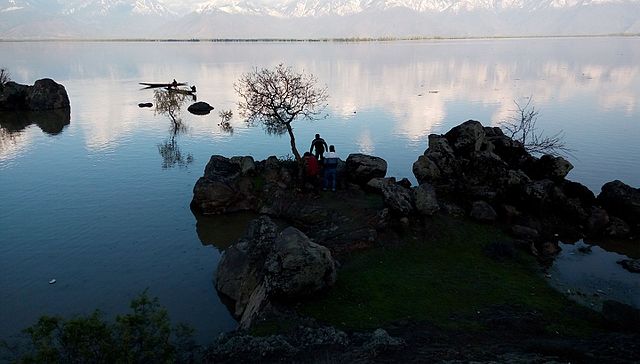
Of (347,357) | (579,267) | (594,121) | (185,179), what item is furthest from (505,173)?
(594,121)

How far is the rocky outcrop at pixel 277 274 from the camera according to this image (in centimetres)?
2006

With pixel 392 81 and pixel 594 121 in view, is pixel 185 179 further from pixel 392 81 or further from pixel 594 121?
pixel 392 81

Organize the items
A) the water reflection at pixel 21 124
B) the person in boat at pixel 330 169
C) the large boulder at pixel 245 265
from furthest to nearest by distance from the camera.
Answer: the water reflection at pixel 21 124 < the person in boat at pixel 330 169 < the large boulder at pixel 245 265

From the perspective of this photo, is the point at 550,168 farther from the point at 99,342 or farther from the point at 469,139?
the point at 99,342

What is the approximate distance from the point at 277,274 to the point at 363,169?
17151 millimetres

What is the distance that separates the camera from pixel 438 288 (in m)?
21.4

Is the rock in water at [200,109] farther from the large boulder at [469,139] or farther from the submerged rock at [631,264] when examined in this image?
the submerged rock at [631,264]

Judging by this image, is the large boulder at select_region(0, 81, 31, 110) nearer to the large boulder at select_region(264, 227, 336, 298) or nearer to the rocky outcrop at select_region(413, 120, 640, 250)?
the rocky outcrop at select_region(413, 120, 640, 250)

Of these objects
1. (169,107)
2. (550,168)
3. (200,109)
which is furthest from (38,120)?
(550,168)

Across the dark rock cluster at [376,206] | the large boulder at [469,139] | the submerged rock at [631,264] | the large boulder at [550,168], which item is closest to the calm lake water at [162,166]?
the dark rock cluster at [376,206]

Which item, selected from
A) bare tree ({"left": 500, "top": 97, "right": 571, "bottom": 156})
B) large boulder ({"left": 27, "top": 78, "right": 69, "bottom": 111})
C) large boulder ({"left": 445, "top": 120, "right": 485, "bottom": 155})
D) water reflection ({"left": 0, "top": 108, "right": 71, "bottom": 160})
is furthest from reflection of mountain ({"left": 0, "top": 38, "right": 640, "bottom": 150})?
large boulder ({"left": 445, "top": 120, "right": 485, "bottom": 155})

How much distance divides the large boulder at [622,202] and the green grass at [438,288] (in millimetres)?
10223

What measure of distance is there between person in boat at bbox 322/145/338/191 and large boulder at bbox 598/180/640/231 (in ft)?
61.2

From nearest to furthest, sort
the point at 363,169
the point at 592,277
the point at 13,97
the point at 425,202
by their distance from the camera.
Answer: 1. the point at 592,277
2. the point at 425,202
3. the point at 363,169
4. the point at 13,97
